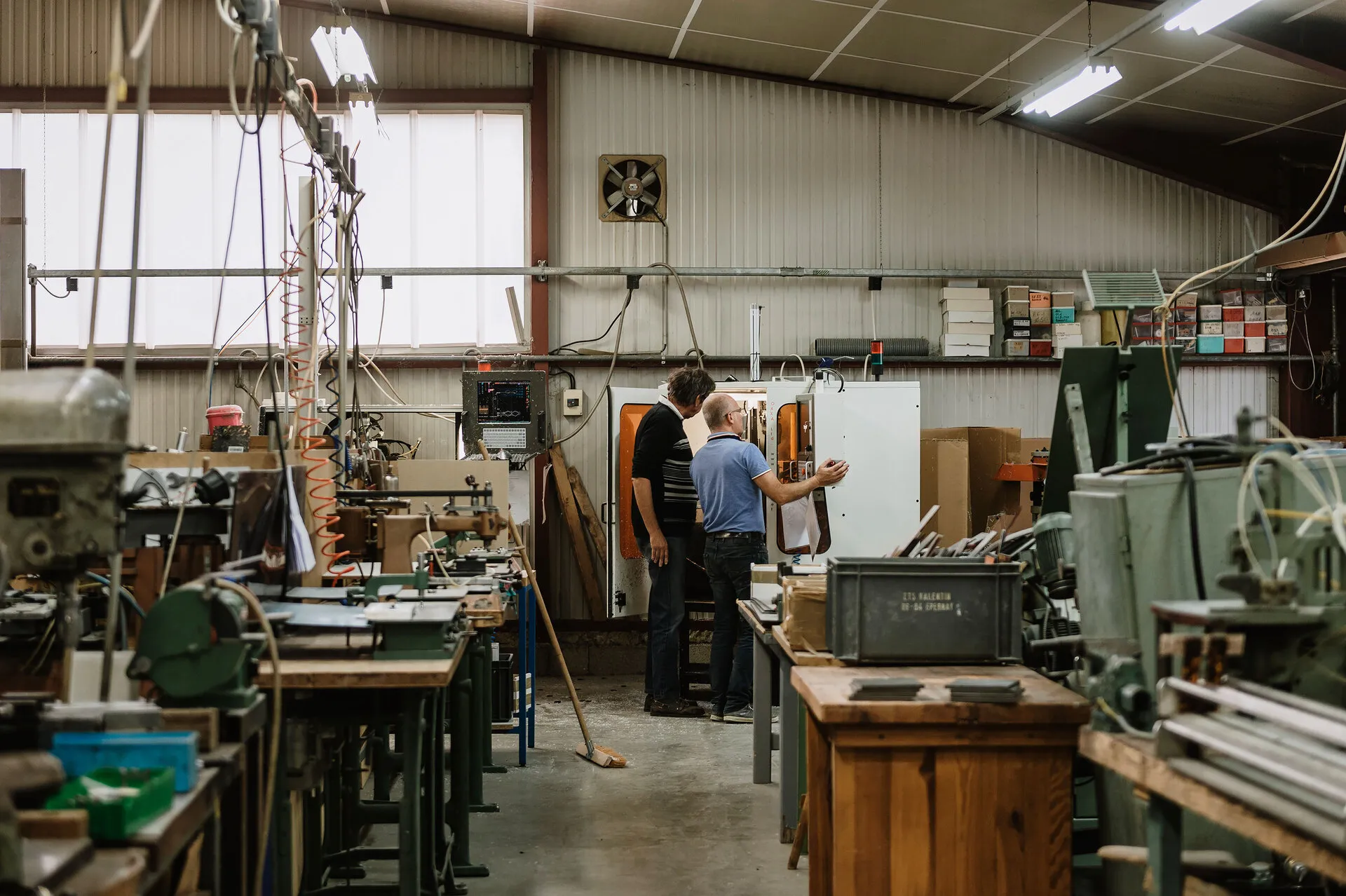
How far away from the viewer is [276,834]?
2.27 metres

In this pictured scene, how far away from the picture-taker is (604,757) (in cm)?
420

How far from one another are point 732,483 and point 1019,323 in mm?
2674

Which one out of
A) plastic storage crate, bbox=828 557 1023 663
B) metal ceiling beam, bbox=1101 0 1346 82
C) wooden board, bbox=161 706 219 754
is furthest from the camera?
metal ceiling beam, bbox=1101 0 1346 82

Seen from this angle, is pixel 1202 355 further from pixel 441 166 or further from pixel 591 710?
pixel 441 166

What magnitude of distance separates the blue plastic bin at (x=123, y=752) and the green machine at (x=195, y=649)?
10.1 inches

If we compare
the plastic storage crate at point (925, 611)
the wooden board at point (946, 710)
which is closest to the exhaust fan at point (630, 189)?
the plastic storage crate at point (925, 611)

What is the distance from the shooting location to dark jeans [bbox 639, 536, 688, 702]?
4.99 meters

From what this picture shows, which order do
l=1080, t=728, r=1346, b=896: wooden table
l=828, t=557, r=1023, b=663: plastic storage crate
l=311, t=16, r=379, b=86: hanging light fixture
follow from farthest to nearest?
l=311, t=16, r=379, b=86: hanging light fixture, l=828, t=557, r=1023, b=663: plastic storage crate, l=1080, t=728, r=1346, b=896: wooden table

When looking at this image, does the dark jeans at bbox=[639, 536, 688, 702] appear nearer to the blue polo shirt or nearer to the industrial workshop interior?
the industrial workshop interior

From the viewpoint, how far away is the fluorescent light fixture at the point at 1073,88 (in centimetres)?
473

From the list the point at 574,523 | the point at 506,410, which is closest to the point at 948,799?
the point at 506,410

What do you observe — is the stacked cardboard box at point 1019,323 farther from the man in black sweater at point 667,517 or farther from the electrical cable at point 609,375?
the man in black sweater at point 667,517

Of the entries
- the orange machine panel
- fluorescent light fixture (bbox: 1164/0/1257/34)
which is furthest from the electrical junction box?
fluorescent light fixture (bbox: 1164/0/1257/34)

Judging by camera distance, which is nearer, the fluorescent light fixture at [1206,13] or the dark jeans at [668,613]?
the fluorescent light fixture at [1206,13]
